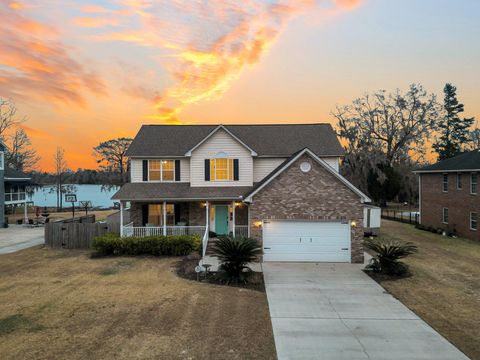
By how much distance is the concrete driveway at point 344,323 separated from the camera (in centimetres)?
713

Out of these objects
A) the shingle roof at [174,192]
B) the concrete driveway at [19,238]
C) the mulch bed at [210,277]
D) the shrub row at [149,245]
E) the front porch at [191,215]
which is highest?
the shingle roof at [174,192]

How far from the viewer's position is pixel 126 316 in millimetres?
9062

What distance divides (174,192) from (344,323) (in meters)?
13.0

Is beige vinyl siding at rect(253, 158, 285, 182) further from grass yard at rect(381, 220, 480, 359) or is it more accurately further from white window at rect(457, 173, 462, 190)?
white window at rect(457, 173, 462, 190)

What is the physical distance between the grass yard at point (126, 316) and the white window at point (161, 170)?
7.78 meters

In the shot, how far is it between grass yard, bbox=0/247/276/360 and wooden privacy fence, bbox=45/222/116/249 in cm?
472

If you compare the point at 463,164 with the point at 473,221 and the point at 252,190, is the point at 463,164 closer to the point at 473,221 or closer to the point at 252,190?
the point at 473,221

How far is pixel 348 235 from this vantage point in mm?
15680

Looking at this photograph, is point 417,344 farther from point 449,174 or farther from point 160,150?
point 449,174

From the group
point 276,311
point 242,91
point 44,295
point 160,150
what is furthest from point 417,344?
point 242,91

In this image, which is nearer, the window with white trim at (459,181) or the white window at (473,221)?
the white window at (473,221)

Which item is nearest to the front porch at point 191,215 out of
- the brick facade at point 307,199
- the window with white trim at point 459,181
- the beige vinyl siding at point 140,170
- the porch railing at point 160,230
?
the porch railing at point 160,230

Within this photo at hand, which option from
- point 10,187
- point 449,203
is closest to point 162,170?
point 10,187

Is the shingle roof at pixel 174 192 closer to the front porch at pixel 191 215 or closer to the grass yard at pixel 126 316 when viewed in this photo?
the front porch at pixel 191 215
